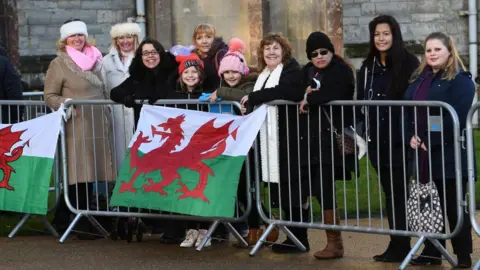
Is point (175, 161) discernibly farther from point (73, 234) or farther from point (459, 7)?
point (459, 7)

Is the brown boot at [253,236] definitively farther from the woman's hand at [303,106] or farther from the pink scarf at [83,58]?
the pink scarf at [83,58]

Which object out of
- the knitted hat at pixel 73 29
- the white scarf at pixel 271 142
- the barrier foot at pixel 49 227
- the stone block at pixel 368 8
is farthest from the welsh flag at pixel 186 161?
the stone block at pixel 368 8

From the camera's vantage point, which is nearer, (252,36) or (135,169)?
(135,169)

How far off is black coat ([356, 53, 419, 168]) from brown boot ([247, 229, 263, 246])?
1300mm

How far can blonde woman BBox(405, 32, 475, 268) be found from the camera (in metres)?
9.10

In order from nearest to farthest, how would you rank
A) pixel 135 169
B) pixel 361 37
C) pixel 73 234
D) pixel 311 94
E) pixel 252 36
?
pixel 311 94, pixel 135 169, pixel 73 234, pixel 252 36, pixel 361 37

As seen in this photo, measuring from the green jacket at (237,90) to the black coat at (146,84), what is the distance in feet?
1.88

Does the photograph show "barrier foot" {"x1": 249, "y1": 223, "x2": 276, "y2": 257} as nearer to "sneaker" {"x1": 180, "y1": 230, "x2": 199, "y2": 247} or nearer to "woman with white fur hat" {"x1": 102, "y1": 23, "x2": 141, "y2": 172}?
"sneaker" {"x1": 180, "y1": 230, "x2": 199, "y2": 247}

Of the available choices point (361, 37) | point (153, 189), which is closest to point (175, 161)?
point (153, 189)

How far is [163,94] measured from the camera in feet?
35.6

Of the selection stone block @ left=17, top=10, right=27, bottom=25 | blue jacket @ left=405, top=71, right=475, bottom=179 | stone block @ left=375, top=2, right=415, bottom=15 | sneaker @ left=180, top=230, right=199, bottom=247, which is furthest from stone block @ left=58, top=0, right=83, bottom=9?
blue jacket @ left=405, top=71, right=475, bottom=179

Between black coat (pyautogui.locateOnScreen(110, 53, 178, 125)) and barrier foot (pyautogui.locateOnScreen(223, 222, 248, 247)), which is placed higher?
black coat (pyautogui.locateOnScreen(110, 53, 178, 125))

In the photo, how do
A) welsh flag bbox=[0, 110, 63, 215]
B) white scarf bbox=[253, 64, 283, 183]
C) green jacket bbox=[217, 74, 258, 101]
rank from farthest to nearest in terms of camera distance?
welsh flag bbox=[0, 110, 63, 215] → green jacket bbox=[217, 74, 258, 101] → white scarf bbox=[253, 64, 283, 183]

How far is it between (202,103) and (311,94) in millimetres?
1098
